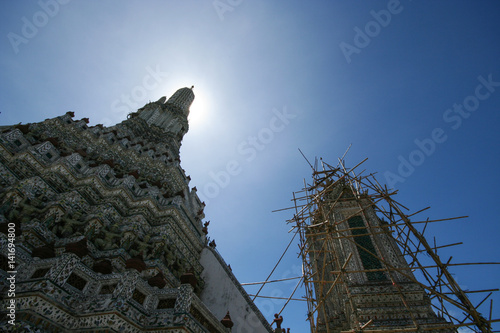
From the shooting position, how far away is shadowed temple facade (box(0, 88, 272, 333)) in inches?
205

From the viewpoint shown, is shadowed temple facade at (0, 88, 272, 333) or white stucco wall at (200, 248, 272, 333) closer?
shadowed temple facade at (0, 88, 272, 333)

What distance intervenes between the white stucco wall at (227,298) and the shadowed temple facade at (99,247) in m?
0.04

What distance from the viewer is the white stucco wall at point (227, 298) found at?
29.4 feet

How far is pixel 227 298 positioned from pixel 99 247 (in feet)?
15.5

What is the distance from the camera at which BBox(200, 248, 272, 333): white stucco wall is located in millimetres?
8969

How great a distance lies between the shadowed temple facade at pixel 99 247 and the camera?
205 inches

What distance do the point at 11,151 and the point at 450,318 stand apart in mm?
15974

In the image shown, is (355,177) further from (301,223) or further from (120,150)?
(120,150)

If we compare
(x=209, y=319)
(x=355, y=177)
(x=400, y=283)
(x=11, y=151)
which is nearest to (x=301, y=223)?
(x=355, y=177)

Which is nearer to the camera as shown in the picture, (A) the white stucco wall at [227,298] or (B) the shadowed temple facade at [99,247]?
(B) the shadowed temple facade at [99,247]

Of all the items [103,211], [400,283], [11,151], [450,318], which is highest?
[11,151]

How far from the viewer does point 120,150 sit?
1586 centimetres

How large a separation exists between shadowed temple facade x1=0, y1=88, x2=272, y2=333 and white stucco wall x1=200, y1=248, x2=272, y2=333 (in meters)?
0.04

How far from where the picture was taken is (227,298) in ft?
32.4
